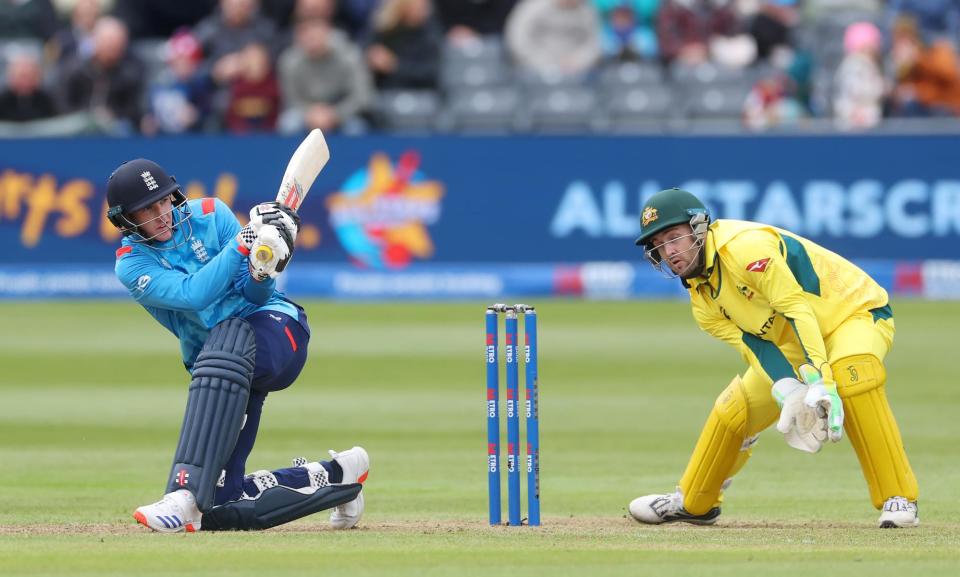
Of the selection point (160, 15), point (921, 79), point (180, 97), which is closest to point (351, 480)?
point (180, 97)

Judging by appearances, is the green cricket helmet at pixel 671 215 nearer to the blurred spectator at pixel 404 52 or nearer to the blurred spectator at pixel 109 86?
the blurred spectator at pixel 404 52

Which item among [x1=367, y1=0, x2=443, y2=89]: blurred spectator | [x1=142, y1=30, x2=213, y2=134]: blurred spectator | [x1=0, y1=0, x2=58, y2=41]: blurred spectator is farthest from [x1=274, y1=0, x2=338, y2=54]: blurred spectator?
[x1=0, y1=0, x2=58, y2=41]: blurred spectator

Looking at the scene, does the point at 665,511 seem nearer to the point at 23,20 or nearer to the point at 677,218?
the point at 677,218

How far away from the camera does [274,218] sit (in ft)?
20.9

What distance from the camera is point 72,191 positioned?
1600cm

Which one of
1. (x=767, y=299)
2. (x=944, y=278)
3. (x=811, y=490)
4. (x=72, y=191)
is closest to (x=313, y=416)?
(x=811, y=490)

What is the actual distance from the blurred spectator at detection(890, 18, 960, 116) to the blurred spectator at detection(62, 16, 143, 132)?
730 centimetres

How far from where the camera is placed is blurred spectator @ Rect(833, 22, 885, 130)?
53.9ft

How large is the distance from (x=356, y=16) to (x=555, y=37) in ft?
7.24

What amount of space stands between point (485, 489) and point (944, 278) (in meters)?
8.81

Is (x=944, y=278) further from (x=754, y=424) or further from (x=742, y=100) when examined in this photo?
(x=754, y=424)

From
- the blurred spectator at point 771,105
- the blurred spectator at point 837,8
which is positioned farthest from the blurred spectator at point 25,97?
the blurred spectator at point 837,8

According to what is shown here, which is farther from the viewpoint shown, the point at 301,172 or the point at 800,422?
the point at 301,172

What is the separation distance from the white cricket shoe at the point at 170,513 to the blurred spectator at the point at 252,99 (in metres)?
10.6
